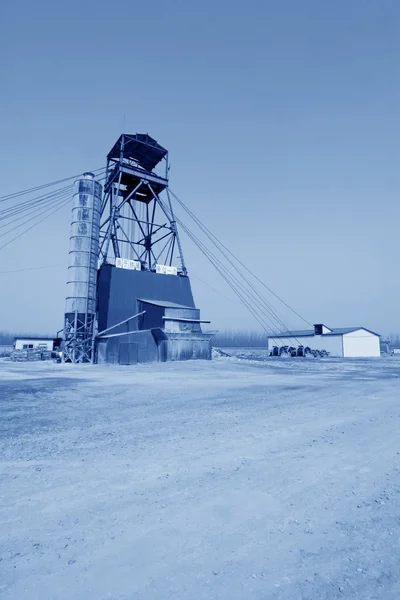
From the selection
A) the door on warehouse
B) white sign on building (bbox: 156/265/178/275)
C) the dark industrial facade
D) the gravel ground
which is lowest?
the gravel ground

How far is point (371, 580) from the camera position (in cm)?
267

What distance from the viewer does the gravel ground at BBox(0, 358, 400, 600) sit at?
263 cm

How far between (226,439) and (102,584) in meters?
4.08

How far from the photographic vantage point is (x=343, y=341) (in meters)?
49.6

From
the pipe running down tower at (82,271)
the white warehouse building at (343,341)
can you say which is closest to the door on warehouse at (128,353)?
the pipe running down tower at (82,271)

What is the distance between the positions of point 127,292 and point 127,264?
9.72ft

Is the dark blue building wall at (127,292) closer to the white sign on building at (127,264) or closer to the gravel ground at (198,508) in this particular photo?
the white sign on building at (127,264)

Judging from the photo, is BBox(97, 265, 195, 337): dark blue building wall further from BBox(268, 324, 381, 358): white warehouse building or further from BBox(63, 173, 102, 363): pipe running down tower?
BBox(268, 324, 381, 358): white warehouse building

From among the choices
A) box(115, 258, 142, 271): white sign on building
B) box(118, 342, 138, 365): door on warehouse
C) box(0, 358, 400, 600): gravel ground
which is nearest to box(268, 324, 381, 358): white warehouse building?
box(115, 258, 142, 271): white sign on building

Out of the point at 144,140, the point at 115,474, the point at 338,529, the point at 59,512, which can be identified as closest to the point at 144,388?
the point at 115,474

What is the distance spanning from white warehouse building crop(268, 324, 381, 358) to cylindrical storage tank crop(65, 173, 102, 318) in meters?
31.4

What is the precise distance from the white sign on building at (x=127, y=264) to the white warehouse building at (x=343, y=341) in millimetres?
27515

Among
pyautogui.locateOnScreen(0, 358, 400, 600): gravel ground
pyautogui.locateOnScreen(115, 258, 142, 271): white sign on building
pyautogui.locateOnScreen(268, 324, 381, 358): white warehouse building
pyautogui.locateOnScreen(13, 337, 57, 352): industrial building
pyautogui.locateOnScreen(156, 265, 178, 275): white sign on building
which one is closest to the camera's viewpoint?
pyautogui.locateOnScreen(0, 358, 400, 600): gravel ground

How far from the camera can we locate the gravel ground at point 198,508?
263 centimetres
